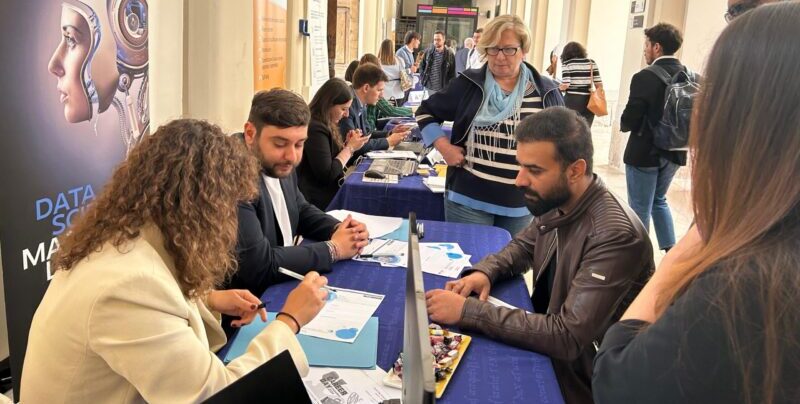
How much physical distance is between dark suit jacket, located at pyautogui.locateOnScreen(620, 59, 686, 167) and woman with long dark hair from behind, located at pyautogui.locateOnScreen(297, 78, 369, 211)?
186cm

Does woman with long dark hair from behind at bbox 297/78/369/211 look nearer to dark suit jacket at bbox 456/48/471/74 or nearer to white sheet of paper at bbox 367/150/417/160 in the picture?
white sheet of paper at bbox 367/150/417/160

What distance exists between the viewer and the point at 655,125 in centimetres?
374

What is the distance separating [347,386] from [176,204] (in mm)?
Answer: 511

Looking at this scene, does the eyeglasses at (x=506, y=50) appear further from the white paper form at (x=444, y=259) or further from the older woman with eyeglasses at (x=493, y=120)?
the white paper form at (x=444, y=259)

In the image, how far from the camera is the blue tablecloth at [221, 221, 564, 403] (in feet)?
3.96

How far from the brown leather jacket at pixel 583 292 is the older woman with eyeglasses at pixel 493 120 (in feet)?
2.89

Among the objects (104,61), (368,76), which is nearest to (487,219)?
(104,61)

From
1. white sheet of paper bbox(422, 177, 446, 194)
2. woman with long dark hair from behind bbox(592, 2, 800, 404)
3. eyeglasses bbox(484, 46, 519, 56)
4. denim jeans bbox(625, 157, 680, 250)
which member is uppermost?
eyeglasses bbox(484, 46, 519, 56)

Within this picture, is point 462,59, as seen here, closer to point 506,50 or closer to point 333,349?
point 506,50

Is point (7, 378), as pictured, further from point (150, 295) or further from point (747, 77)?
point (747, 77)

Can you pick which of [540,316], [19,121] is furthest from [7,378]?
[540,316]

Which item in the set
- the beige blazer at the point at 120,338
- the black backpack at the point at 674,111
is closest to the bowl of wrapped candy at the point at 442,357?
the beige blazer at the point at 120,338

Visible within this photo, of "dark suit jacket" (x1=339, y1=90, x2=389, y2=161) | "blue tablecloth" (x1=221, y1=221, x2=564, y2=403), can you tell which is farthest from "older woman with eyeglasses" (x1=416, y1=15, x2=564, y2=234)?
"dark suit jacket" (x1=339, y1=90, x2=389, y2=161)

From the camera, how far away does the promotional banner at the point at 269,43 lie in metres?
3.42
